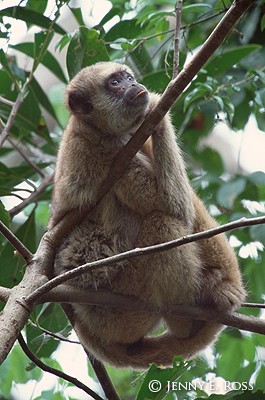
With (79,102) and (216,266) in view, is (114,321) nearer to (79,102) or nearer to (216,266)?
(216,266)

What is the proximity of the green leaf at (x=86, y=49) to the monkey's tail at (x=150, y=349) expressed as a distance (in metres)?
1.85

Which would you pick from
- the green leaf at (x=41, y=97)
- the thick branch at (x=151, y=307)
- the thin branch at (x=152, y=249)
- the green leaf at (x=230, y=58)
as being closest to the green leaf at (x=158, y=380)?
the thick branch at (x=151, y=307)

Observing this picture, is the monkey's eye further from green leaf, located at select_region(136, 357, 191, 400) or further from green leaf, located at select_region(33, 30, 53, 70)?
green leaf, located at select_region(136, 357, 191, 400)

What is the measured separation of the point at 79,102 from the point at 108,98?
187mm

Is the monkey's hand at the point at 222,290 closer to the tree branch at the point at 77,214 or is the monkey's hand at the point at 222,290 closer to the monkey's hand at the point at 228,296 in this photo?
the monkey's hand at the point at 228,296

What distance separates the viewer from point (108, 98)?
4523mm

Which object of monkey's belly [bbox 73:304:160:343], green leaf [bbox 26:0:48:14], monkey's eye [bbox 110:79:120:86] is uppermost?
green leaf [bbox 26:0:48:14]

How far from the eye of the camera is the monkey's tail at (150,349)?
4367 millimetres

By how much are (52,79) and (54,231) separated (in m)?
5.93

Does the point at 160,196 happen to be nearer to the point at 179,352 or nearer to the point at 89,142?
the point at 89,142

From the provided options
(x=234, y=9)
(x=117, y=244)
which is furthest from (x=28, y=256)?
(x=234, y=9)

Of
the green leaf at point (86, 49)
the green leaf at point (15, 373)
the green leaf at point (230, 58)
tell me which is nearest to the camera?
the green leaf at point (86, 49)

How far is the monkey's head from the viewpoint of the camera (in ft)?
14.0

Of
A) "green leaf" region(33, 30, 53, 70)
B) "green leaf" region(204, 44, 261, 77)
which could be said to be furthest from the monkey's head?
"green leaf" region(204, 44, 261, 77)
